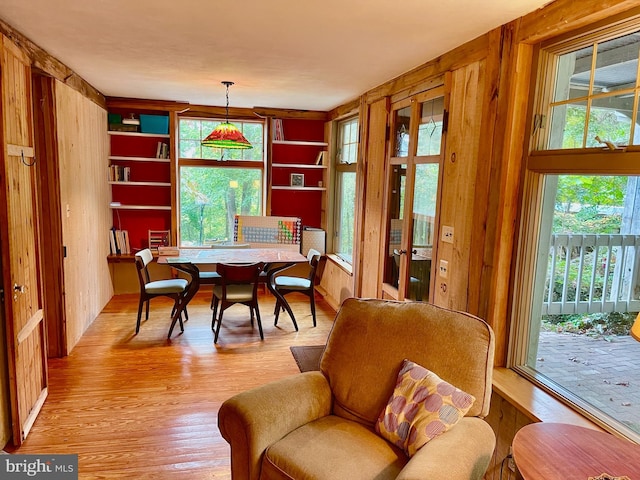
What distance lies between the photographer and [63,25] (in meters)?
2.61

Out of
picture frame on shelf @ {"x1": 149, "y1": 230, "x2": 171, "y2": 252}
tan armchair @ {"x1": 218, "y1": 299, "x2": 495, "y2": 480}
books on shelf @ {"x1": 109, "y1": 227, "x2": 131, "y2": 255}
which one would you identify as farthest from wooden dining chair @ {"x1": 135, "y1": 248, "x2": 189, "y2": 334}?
tan armchair @ {"x1": 218, "y1": 299, "x2": 495, "y2": 480}

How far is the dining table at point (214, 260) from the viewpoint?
4281mm

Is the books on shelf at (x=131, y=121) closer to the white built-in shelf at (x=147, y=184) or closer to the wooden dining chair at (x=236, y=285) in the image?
the white built-in shelf at (x=147, y=184)

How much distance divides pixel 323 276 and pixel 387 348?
3988mm

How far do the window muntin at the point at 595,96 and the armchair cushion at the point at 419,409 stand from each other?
49.9 inches

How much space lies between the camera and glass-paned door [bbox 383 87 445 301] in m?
3.26

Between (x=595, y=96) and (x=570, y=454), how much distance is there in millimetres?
1502

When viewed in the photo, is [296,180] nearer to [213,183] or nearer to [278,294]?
[213,183]

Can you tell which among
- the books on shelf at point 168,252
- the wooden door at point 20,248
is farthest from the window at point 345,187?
the wooden door at point 20,248

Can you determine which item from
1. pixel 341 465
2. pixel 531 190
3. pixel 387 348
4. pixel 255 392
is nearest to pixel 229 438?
pixel 255 392

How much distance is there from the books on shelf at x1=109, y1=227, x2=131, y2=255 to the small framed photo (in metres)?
2.32


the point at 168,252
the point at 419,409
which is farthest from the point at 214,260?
the point at 419,409

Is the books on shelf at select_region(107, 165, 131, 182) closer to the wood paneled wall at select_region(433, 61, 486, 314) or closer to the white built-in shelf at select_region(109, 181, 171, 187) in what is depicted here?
the white built-in shelf at select_region(109, 181, 171, 187)

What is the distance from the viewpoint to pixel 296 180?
6.17 m
